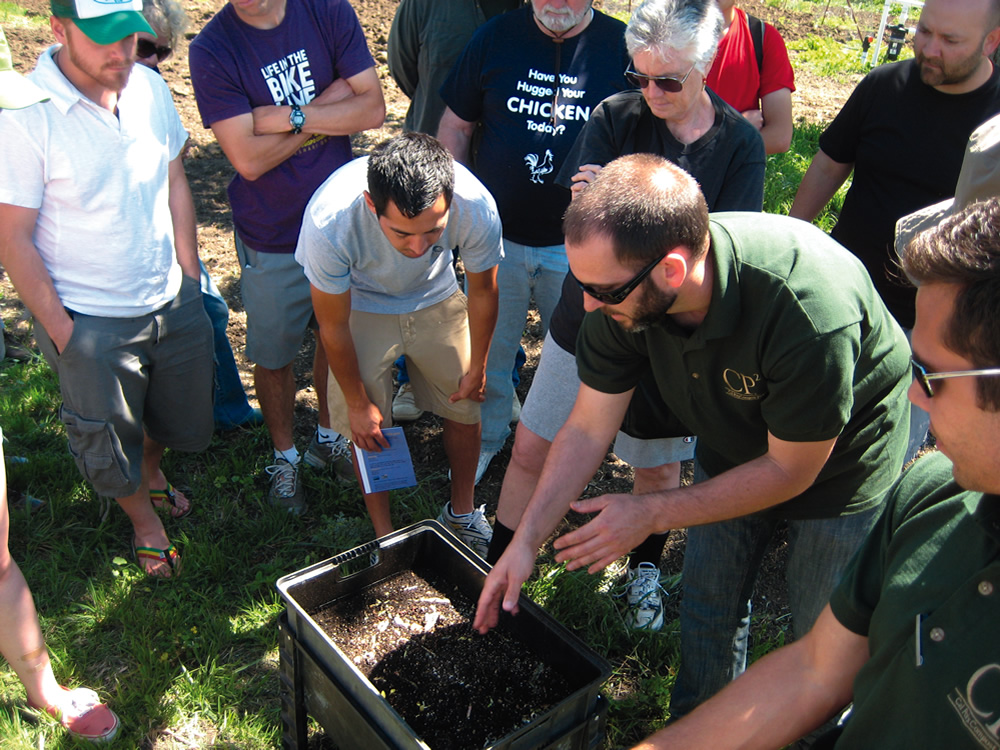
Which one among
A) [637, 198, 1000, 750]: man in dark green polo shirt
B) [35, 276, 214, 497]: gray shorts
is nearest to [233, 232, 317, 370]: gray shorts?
[35, 276, 214, 497]: gray shorts

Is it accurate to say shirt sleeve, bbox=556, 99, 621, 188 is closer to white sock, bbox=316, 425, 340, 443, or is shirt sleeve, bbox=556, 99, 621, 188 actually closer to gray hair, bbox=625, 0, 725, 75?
gray hair, bbox=625, 0, 725, 75

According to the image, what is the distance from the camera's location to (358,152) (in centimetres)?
683

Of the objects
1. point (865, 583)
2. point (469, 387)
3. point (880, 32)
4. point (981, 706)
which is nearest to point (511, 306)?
point (469, 387)

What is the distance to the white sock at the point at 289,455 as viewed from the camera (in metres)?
3.79

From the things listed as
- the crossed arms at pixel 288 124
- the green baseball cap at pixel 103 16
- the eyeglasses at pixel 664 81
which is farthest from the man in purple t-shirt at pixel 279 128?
the eyeglasses at pixel 664 81

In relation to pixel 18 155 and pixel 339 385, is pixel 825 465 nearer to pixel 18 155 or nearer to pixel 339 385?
pixel 339 385

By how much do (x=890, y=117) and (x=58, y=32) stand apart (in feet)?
9.74

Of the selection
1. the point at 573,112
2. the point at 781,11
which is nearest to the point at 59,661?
the point at 573,112

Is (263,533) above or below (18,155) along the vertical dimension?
below

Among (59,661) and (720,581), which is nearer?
(720,581)

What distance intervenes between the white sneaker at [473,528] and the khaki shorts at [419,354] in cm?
44

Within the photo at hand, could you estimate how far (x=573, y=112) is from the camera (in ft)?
11.4

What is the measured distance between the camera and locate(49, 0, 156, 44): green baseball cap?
8.52ft

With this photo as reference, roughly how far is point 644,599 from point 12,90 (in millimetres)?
2604
